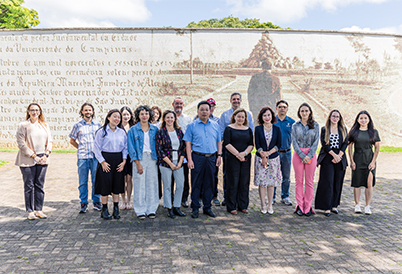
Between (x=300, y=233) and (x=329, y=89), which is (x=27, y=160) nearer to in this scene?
(x=300, y=233)

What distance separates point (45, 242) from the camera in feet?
13.3

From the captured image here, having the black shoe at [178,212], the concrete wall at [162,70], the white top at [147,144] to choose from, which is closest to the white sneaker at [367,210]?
the black shoe at [178,212]

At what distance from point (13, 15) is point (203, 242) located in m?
26.4

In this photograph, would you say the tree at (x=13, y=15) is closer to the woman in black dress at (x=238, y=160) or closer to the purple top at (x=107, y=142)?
the purple top at (x=107, y=142)

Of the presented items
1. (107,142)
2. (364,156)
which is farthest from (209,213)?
(364,156)

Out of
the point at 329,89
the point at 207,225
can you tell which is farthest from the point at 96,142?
the point at 329,89

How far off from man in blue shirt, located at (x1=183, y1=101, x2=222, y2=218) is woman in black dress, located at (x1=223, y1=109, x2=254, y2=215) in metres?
0.31

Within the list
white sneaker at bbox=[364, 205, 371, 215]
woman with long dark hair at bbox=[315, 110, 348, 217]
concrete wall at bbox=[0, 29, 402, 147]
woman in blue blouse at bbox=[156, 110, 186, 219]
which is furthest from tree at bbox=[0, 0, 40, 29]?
white sneaker at bbox=[364, 205, 371, 215]

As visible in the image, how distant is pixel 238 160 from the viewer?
17.5ft

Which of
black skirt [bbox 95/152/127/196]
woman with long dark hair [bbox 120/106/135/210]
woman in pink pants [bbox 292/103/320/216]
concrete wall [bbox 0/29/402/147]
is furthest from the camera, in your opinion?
concrete wall [bbox 0/29/402/147]

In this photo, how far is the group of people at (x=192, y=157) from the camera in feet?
16.5

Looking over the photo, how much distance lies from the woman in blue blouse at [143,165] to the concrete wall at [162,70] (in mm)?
8595

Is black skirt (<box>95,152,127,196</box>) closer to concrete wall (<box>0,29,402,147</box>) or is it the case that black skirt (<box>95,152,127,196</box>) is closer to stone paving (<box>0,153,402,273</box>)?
Result: stone paving (<box>0,153,402,273</box>)

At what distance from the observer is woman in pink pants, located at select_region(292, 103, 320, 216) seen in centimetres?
525
